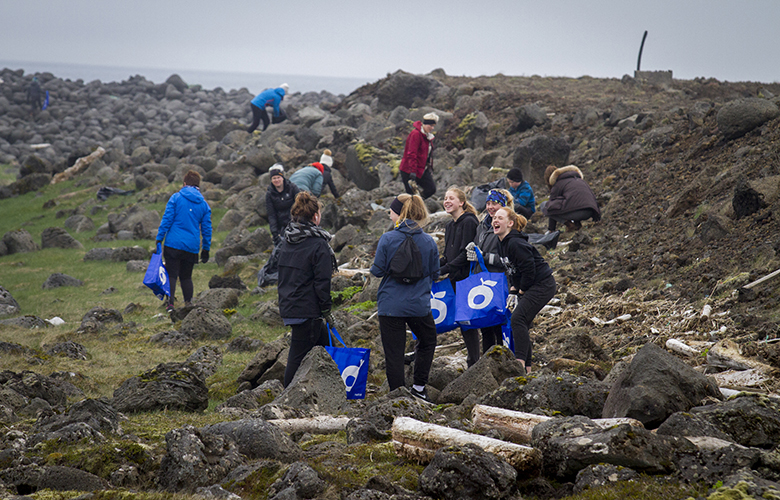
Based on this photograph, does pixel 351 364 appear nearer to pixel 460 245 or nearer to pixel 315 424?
pixel 315 424

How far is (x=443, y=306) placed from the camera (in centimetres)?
755

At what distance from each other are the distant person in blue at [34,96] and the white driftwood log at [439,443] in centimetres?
6054

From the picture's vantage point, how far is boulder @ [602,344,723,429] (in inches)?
191

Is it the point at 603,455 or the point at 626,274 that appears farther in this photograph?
the point at 626,274

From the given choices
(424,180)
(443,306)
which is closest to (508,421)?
(443,306)

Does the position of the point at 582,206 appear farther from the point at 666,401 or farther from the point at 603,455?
the point at 603,455

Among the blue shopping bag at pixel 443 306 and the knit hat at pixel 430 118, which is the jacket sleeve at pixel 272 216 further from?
the blue shopping bag at pixel 443 306

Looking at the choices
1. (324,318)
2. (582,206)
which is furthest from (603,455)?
(582,206)

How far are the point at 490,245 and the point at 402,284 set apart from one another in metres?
1.39

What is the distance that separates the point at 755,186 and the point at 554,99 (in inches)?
651

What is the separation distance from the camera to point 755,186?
9.69m

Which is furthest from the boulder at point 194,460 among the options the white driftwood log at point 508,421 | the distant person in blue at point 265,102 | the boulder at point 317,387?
the distant person in blue at point 265,102

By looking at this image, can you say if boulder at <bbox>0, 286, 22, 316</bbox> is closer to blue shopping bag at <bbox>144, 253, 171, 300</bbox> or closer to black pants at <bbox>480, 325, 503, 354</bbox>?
blue shopping bag at <bbox>144, 253, 171, 300</bbox>

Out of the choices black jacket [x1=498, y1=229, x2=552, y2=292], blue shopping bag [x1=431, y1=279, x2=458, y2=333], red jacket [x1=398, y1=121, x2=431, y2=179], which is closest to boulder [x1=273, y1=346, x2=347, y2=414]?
blue shopping bag [x1=431, y1=279, x2=458, y2=333]
